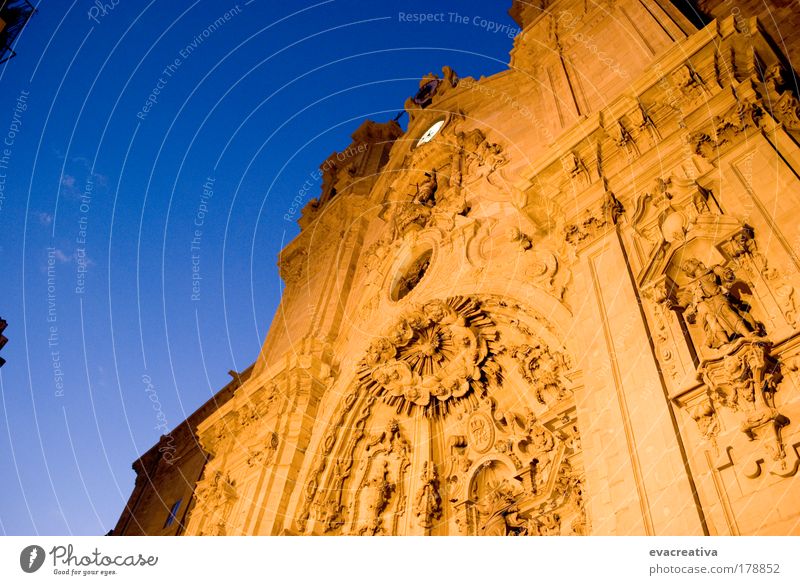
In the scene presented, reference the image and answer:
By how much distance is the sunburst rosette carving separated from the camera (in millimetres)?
12188

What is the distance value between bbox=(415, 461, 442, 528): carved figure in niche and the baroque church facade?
2.0 inches

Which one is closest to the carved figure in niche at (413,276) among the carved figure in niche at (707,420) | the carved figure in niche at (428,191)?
the carved figure in niche at (428,191)

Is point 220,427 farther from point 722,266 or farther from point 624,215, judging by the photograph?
point 722,266

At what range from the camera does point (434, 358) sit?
43.4 feet

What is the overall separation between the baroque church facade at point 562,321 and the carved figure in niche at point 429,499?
0.17 ft

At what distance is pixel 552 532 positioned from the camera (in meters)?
9.06

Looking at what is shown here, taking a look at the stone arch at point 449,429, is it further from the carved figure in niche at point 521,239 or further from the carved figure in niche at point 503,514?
the carved figure in niche at point 521,239

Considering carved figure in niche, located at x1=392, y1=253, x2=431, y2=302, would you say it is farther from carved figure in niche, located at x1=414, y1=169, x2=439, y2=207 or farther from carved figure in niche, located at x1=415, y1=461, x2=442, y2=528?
carved figure in niche, located at x1=415, y1=461, x2=442, y2=528

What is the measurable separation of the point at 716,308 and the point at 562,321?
3.22 metres

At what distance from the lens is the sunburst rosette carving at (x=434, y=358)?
12.2 m

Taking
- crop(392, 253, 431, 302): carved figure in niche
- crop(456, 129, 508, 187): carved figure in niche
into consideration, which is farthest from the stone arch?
crop(456, 129, 508, 187): carved figure in niche

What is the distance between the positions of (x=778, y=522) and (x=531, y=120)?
1218 cm

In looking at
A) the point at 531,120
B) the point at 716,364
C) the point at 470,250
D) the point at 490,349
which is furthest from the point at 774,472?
the point at 531,120

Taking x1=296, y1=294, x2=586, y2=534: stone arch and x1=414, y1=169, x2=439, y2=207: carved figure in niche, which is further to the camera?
x1=414, y1=169, x2=439, y2=207: carved figure in niche
